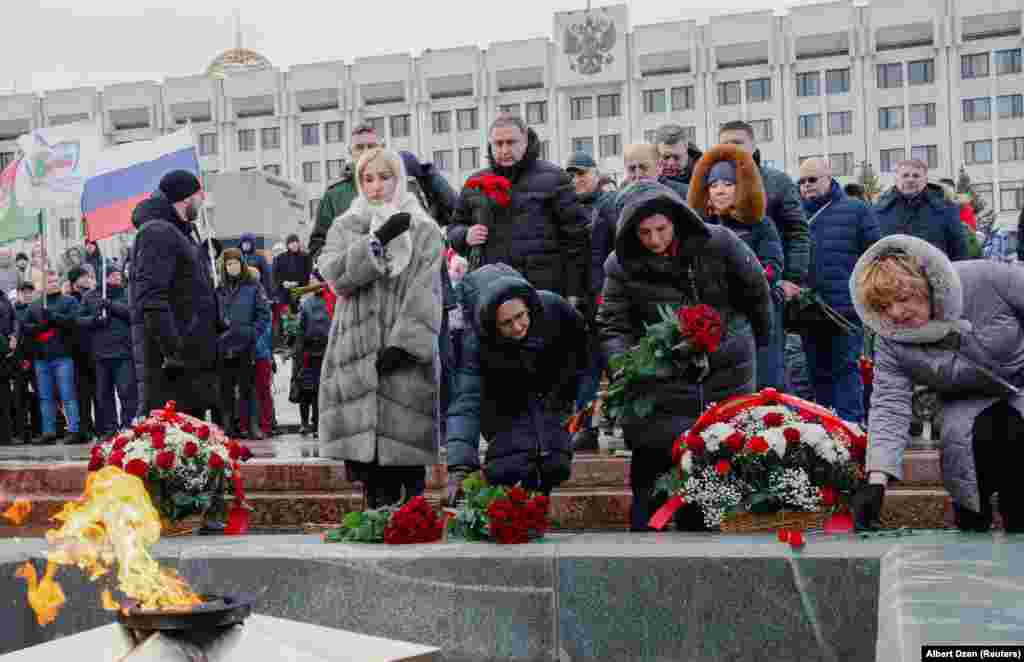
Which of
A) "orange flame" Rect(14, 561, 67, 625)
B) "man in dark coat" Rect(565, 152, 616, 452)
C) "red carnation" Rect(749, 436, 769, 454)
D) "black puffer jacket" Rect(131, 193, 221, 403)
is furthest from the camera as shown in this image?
"man in dark coat" Rect(565, 152, 616, 452)

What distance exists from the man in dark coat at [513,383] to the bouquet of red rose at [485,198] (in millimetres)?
1544

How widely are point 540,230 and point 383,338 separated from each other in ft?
5.77

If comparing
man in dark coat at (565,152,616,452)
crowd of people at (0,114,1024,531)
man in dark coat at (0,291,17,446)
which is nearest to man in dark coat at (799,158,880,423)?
Result: crowd of people at (0,114,1024,531)

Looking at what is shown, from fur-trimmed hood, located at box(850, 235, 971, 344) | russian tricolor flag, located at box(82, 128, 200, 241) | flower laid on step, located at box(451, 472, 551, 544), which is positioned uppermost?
russian tricolor flag, located at box(82, 128, 200, 241)

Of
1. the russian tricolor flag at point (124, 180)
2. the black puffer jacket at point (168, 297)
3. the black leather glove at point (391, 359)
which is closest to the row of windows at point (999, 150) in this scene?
the russian tricolor flag at point (124, 180)

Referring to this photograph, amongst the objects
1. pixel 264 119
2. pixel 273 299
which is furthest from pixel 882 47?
pixel 273 299

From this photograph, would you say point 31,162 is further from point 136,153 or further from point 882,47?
point 882,47

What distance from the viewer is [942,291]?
14.5 feet

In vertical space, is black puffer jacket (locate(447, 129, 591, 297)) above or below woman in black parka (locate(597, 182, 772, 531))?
above

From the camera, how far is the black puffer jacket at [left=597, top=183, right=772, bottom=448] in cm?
577

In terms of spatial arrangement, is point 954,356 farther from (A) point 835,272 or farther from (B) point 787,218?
(A) point 835,272

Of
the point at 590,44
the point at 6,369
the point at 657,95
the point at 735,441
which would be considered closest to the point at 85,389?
the point at 6,369

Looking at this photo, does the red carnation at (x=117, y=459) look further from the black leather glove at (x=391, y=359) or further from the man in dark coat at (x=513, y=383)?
the man in dark coat at (x=513, y=383)

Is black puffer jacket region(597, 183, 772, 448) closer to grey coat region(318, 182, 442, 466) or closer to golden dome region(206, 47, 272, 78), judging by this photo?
grey coat region(318, 182, 442, 466)
